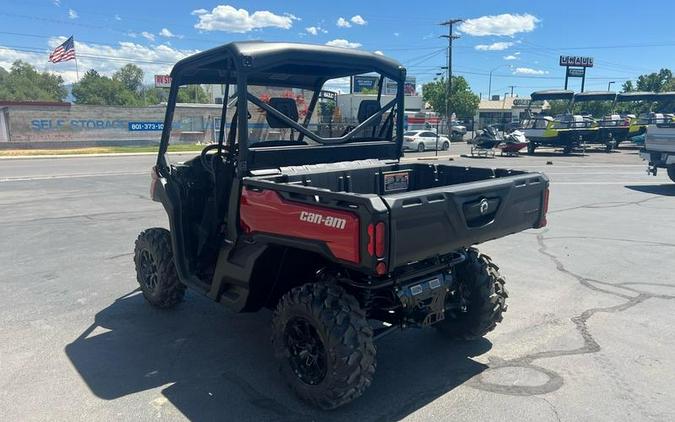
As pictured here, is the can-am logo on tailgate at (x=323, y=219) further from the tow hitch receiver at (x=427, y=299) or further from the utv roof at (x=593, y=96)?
the utv roof at (x=593, y=96)

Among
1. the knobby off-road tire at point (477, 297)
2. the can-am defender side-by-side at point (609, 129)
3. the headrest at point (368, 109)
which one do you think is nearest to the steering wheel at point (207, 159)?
the headrest at point (368, 109)

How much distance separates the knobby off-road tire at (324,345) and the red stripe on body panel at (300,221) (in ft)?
1.33

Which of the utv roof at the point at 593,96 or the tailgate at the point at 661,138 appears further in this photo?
the utv roof at the point at 593,96

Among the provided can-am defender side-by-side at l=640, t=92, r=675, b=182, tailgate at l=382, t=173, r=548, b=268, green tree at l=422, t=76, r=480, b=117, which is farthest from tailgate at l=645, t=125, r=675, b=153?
→ green tree at l=422, t=76, r=480, b=117

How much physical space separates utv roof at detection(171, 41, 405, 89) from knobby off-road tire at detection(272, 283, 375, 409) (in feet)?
5.33

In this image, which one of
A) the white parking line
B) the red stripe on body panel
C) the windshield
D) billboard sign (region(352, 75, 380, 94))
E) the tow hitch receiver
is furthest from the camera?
the white parking line

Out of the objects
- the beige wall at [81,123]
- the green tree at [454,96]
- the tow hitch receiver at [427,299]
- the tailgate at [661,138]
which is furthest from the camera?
the green tree at [454,96]

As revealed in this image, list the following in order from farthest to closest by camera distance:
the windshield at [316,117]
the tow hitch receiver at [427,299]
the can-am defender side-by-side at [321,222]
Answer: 1. the windshield at [316,117]
2. the tow hitch receiver at [427,299]
3. the can-am defender side-by-side at [321,222]

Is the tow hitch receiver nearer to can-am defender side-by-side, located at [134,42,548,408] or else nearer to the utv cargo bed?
can-am defender side-by-side, located at [134,42,548,408]

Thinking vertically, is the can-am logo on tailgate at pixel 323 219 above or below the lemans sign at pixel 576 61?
below

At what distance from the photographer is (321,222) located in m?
3.04

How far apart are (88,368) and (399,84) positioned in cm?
343

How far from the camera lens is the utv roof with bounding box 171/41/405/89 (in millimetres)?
3621

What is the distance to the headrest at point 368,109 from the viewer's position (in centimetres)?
471
